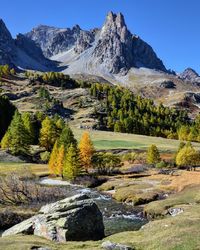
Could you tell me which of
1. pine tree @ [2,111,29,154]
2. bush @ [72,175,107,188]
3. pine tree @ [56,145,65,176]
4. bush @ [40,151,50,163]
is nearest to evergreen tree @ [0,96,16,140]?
pine tree @ [2,111,29,154]

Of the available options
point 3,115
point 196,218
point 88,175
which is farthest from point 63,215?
point 3,115

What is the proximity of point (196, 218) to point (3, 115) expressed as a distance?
140886mm

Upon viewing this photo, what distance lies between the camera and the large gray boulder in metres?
40.4

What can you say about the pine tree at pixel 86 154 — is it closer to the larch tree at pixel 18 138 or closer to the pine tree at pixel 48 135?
the larch tree at pixel 18 138

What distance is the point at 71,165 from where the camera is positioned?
347ft

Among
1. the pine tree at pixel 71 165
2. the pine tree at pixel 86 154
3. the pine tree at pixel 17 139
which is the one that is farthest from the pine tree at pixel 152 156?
the pine tree at pixel 17 139

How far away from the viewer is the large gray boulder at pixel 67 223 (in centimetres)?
4038

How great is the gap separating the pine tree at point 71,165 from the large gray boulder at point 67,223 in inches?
2411

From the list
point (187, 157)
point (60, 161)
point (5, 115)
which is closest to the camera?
point (60, 161)

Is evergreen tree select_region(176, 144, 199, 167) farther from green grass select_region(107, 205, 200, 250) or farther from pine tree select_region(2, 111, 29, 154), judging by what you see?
green grass select_region(107, 205, 200, 250)

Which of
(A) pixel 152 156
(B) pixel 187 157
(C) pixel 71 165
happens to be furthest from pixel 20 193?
(A) pixel 152 156

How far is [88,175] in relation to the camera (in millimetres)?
114750

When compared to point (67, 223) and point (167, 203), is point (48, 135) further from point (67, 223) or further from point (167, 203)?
point (67, 223)

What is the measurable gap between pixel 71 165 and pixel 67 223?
65.4 m
